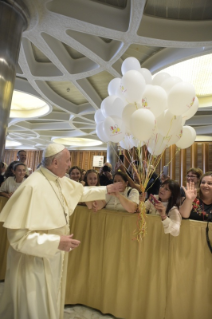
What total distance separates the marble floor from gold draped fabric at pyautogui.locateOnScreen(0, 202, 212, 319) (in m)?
0.06

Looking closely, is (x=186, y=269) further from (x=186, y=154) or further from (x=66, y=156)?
(x=186, y=154)

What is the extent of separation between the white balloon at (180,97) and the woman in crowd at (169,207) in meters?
0.89

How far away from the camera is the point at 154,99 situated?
2.48 metres

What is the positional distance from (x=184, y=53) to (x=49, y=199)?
3739 millimetres

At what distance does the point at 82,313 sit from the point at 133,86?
272cm

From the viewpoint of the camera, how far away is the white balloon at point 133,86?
252 cm

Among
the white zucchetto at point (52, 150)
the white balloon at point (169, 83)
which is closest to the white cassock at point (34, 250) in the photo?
the white zucchetto at point (52, 150)

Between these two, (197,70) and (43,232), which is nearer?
(43,232)

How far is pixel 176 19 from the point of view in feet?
11.8

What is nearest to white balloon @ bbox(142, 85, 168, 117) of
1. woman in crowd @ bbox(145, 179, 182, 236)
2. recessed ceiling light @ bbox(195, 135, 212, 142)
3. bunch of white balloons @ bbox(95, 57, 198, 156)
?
bunch of white balloons @ bbox(95, 57, 198, 156)

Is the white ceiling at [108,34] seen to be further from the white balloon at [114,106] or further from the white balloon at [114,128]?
the white balloon at [114,128]

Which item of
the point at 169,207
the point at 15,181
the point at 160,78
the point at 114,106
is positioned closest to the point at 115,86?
the point at 114,106

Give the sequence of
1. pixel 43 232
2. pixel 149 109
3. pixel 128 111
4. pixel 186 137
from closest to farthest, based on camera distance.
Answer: pixel 43 232 → pixel 149 109 → pixel 128 111 → pixel 186 137

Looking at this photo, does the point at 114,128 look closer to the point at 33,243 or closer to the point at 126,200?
the point at 126,200
